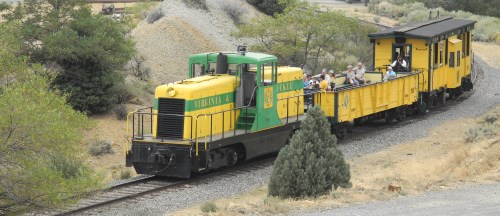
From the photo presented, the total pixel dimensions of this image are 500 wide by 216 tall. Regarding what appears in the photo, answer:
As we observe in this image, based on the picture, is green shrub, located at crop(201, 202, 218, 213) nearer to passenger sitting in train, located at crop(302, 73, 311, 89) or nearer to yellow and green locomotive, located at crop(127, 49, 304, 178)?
yellow and green locomotive, located at crop(127, 49, 304, 178)

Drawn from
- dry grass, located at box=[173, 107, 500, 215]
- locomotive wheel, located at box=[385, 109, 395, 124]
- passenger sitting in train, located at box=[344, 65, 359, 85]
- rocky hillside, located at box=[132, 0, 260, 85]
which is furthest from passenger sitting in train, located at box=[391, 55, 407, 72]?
rocky hillside, located at box=[132, 0, 260, 85]

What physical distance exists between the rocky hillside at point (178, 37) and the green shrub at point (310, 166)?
2185 cm

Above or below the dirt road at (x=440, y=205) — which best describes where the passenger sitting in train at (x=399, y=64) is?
above

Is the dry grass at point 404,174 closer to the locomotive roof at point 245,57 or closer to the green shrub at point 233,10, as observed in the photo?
the locomotive roof at point 245,57

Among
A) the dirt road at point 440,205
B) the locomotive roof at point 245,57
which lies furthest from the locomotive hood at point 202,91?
the dirt road at point 440,205

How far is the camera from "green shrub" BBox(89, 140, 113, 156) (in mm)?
31719


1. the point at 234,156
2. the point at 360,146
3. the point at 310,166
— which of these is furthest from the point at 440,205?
the point at 360,146

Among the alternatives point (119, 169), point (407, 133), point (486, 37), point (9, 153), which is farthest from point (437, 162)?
point (486, 37)

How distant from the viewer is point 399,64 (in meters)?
35.2

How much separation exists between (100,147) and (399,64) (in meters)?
11.8

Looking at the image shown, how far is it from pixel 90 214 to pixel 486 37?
50.7 m

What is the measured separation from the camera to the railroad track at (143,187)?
2025 centimetres

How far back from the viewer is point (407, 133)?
103ft

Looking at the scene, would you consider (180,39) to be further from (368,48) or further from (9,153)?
(9,153)
